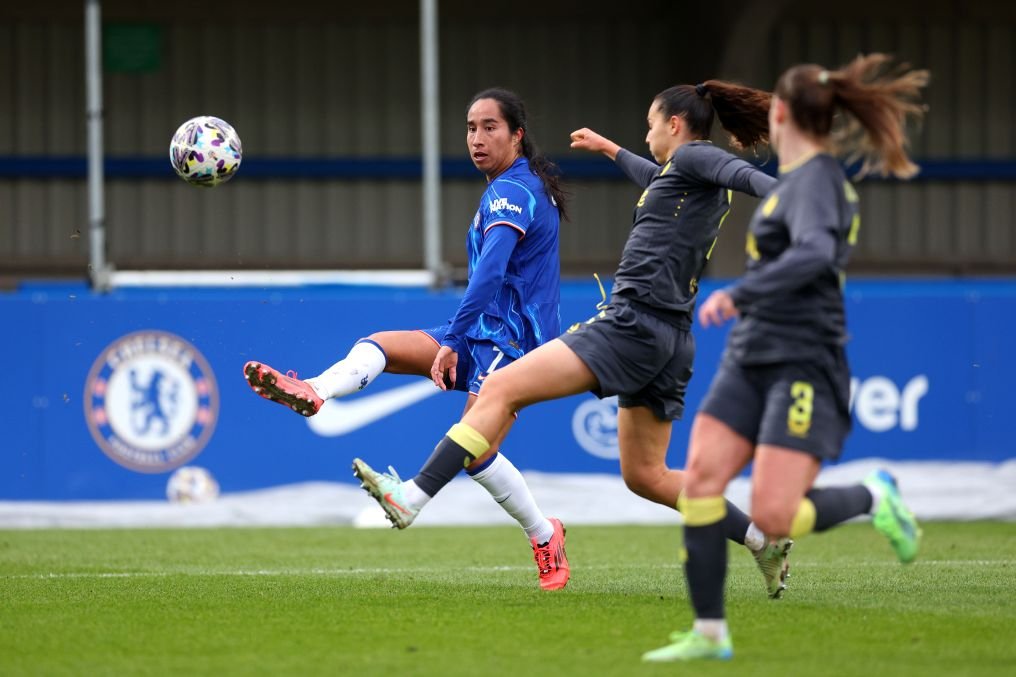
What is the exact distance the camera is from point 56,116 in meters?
21.0

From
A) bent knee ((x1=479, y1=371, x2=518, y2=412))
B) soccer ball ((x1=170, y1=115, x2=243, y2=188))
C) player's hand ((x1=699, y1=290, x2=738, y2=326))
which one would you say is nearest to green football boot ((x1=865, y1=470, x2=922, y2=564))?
player's hand ((x1=699, y1=290, x2=738, y2=326))

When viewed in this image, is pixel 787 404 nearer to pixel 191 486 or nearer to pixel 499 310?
pixel 499 310

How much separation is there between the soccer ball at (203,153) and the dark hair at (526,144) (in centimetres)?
149

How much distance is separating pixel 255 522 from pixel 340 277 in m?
1.91

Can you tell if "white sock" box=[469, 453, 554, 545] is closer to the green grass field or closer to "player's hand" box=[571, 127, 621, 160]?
the green grass field

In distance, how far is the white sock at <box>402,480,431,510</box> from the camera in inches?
221

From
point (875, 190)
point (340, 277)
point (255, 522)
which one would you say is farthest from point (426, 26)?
point (875, 190)

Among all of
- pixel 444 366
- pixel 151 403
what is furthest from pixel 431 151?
pixel 444 366

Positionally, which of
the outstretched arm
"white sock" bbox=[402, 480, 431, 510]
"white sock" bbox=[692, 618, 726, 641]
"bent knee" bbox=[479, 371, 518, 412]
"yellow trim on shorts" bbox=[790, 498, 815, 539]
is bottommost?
"white sock" bbox=[692, 618, 726, 641]

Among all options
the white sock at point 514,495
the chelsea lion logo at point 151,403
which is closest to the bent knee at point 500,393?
the white sock at point 514,495

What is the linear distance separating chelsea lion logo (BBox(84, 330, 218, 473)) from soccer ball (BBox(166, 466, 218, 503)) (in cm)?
8

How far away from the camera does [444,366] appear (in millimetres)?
6363

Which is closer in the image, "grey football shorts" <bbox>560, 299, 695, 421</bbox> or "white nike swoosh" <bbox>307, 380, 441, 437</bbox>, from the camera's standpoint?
"grey football shorts" <bbox>560, 299, 695, 421</bbox>

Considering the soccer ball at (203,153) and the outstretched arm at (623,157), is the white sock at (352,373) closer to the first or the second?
the outstretched arm at (623,157)
